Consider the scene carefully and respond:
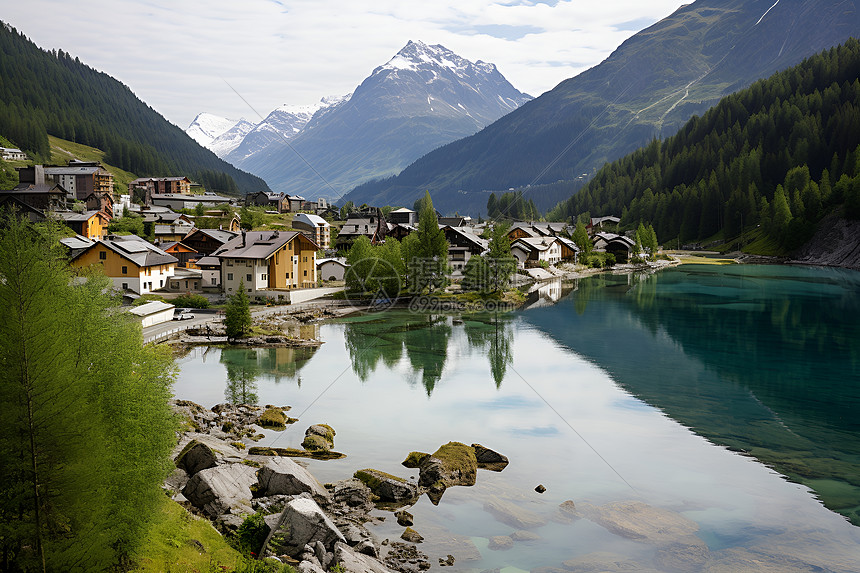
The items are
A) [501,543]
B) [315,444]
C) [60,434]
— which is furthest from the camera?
[315,444]

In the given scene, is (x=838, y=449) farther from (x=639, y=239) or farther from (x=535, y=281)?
(x=639, y=239)

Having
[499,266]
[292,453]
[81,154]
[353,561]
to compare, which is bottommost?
[292,453]

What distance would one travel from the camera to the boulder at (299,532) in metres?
13.8

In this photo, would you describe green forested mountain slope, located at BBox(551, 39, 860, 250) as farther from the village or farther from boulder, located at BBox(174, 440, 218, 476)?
A: boulder, located at BBox(174, 440, 218, 476)

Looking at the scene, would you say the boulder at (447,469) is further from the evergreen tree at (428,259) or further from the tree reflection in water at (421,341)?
the evergreen tree at (428,259)

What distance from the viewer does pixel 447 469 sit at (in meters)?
21.3

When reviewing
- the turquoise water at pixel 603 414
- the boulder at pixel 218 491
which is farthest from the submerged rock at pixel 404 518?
the boulder at pixel 218 491

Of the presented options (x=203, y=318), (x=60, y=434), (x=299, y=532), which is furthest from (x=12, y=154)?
(x=60, y=434)

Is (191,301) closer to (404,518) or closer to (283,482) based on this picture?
(283,482)

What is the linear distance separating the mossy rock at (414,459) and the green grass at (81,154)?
13242 cm

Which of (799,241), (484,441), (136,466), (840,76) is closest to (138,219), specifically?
(484,441)

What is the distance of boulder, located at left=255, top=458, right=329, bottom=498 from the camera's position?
58.2 feet

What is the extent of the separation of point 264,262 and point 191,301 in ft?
26.5

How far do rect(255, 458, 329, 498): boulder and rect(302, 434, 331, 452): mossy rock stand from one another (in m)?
4.63
